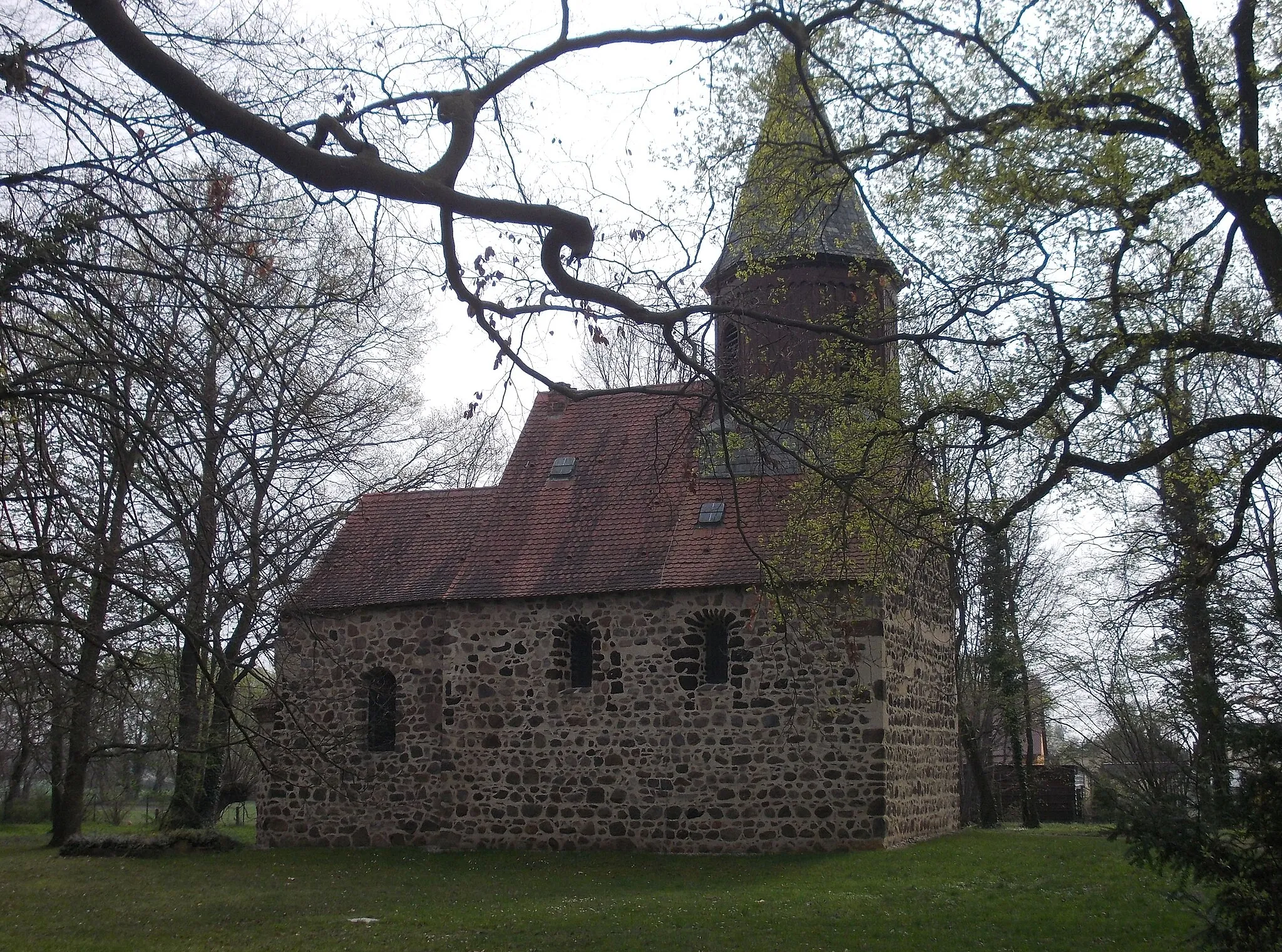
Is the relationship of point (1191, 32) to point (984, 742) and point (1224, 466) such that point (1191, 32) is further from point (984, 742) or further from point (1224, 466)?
point (984, 742)

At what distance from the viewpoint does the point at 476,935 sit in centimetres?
1045

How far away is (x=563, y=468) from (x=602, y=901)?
28.6ft

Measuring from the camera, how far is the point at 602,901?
12156 mm

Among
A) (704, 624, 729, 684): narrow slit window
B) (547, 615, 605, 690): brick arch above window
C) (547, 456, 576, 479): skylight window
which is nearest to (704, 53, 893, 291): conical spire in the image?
(704, 624, 729, 684): narrow slit window

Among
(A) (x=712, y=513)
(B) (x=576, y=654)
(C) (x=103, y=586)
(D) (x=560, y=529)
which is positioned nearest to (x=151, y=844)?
(B) (x=576, y=654)

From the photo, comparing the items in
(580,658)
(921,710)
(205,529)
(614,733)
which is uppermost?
(205,529)

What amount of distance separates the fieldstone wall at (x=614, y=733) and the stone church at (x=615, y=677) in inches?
1.2

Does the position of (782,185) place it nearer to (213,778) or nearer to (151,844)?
(151,844)

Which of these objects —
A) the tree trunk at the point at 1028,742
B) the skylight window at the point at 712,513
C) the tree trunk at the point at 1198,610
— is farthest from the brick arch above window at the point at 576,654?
the tree trunk at the point at 1028,742

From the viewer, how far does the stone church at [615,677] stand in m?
15.8

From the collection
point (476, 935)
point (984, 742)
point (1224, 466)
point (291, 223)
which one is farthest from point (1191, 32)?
point (984, 742)

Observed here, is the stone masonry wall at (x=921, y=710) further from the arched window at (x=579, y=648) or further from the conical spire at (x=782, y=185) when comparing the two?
the conical spire at (x=782, y=185)

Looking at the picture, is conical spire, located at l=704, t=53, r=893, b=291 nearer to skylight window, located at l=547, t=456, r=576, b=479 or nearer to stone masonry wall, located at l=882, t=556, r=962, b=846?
stone masonry wall, located at l=882, t=556, r=962, b=846

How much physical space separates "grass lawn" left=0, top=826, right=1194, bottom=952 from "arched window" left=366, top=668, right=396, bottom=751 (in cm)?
191
